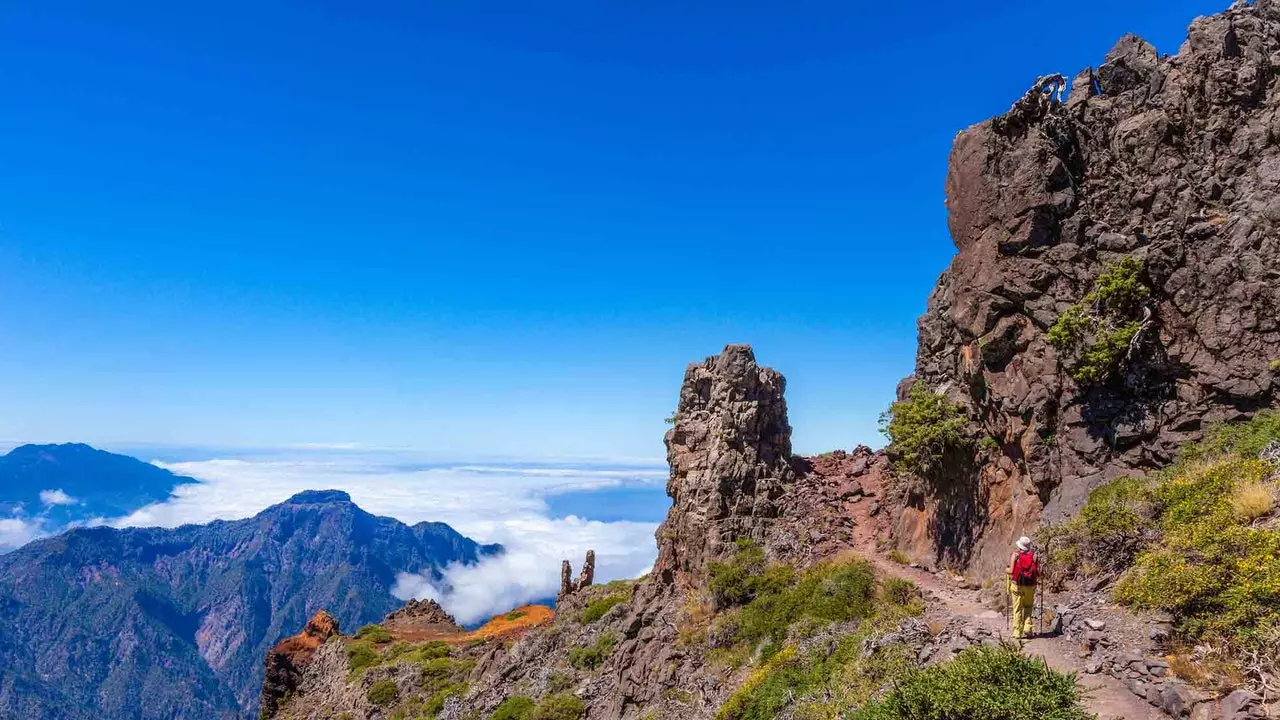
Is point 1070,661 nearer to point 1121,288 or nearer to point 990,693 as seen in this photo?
point 990,693

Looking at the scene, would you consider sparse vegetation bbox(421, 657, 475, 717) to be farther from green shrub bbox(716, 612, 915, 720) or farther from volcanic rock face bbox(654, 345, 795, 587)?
green shrub bbox(716, 612, 915, 720)

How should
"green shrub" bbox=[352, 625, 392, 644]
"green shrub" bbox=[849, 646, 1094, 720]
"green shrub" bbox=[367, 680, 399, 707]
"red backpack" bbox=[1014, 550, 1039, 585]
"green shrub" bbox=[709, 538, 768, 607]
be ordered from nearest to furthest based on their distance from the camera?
"green shrub" bbox=[849, 646, 1094, 720] < "red backpack" bbox=[1014, 550, 1039, 585] < "green shrub" bbox=[709, 538, 768, 607] < "green shrub" bbox=[367, 680, 399, 707] < "green shrub" bbox=[352, 625, 392, 644]

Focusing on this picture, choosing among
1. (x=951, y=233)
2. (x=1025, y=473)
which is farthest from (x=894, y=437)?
(x=951, y=233)

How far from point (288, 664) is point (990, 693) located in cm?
5162

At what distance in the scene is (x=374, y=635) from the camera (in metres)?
45.7

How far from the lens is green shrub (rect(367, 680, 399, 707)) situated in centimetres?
3519

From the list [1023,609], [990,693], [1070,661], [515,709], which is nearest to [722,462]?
[515,709]

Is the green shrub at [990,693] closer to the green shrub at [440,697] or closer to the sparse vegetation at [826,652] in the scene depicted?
the sparse vegetation at [826,652]

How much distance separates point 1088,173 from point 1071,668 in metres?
15.9

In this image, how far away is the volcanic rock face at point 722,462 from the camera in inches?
1056

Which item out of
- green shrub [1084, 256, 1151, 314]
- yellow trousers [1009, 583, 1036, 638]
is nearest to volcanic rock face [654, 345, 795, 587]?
green shrub [1084, 256, 1151, 314]

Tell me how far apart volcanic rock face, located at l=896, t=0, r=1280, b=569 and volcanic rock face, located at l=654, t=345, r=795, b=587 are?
7.69 m

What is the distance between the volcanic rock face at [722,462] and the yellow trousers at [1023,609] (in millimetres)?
14827

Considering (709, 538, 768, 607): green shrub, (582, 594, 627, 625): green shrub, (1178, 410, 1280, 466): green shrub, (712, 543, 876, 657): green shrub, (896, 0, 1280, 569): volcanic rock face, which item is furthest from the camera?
(582, 594, 627, 625): green shrub
